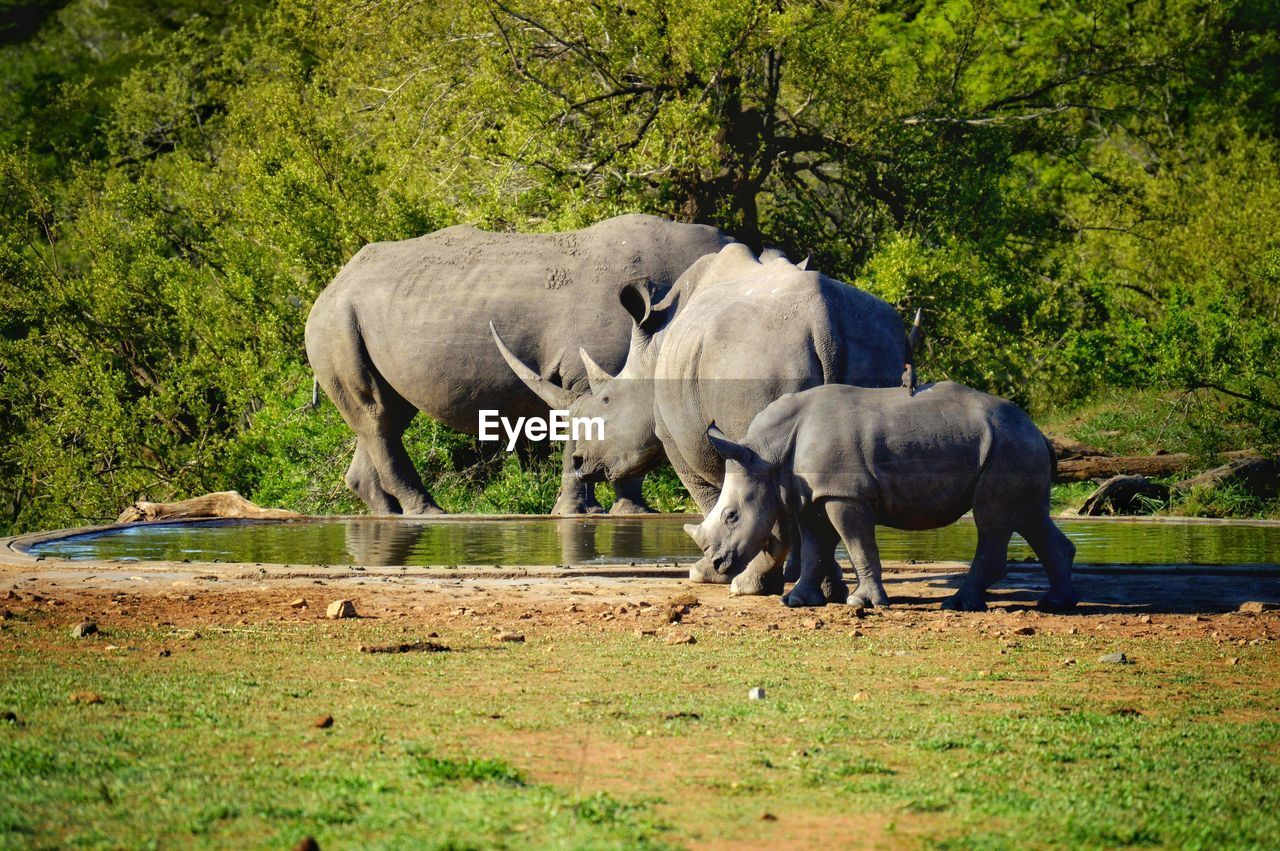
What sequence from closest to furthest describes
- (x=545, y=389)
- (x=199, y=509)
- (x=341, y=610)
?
(x=341, y=610) → (x=545, y=389) → (x=199, y=509)

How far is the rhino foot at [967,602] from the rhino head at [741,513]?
3.60 ft

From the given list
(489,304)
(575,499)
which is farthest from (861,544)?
(489,304)

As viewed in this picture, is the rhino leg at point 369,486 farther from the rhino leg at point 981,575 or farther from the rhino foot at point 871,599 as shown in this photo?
the rhino leg at point 981,575

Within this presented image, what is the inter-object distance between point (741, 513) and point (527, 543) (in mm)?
3864

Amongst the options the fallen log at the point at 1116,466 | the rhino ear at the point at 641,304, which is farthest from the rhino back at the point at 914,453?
the fallen log at the point at 1116,466

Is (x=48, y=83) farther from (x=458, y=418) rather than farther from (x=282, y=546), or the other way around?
(x=282, y=546)

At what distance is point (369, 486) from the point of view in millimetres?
16250

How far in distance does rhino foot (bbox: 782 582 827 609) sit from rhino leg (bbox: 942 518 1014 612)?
0.71m

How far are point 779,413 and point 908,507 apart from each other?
89 centimetres

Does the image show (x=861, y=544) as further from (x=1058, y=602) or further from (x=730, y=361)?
(x=730, y=361)

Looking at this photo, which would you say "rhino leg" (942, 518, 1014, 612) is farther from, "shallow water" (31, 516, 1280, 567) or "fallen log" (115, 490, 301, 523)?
"fallen log" (115, 490, 301, 523)

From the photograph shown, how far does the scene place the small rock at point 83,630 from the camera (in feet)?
25.6

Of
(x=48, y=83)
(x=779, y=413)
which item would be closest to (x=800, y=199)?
(x=779, y=413)

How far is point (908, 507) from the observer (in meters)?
9.15
